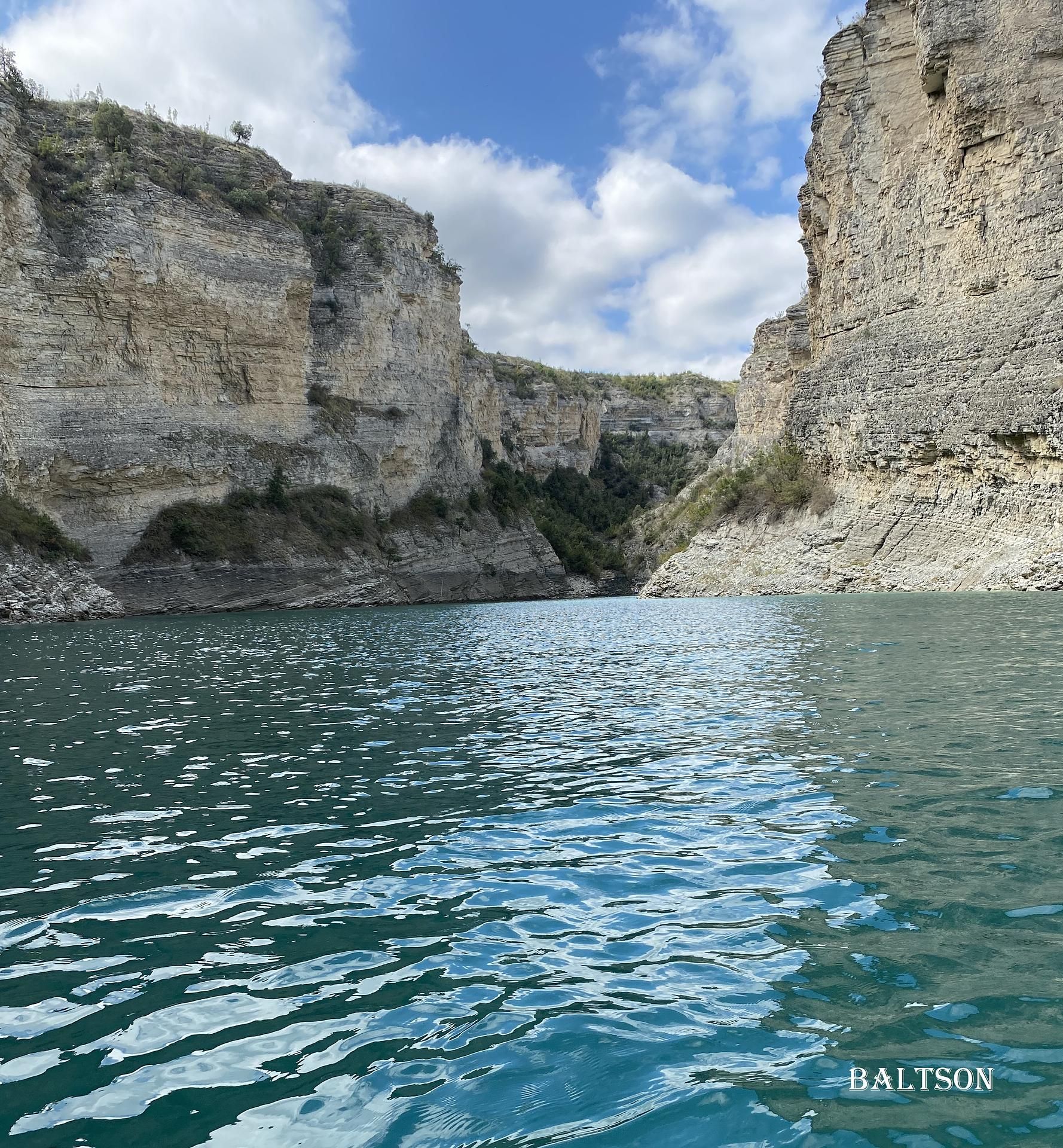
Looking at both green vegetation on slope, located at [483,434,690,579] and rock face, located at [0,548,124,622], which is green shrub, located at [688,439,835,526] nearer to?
green vegetation on slope, located at [483,434,690,579]

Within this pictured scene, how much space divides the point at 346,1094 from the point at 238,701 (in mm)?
9424

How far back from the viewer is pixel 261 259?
158 feet

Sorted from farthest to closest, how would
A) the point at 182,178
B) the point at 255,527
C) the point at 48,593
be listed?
1. the point at 182,178
2. the point at 255,527
3. the point at 48,593

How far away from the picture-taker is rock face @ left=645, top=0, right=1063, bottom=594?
105ft

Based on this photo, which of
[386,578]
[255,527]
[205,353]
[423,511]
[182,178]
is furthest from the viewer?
[423,511]

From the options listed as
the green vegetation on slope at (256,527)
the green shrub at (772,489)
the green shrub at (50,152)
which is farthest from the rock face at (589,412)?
the green shrub at (50,152)

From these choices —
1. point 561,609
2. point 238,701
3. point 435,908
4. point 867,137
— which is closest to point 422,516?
point 561,609

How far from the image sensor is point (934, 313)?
36094mm

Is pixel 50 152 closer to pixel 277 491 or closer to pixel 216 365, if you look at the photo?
pixel 216 365

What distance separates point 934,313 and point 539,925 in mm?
37327

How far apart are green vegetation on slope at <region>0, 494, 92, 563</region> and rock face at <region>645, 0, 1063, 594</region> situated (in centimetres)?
2844

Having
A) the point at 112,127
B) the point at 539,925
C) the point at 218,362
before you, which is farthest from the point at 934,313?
the point at 112,127

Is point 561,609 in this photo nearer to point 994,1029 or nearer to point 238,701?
point 238,701

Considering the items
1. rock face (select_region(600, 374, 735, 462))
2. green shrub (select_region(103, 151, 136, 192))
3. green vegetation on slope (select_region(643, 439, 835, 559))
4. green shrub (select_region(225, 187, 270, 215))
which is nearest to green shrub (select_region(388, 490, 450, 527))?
green vegetation on slope (select_region(643, 439, 835, 559))
